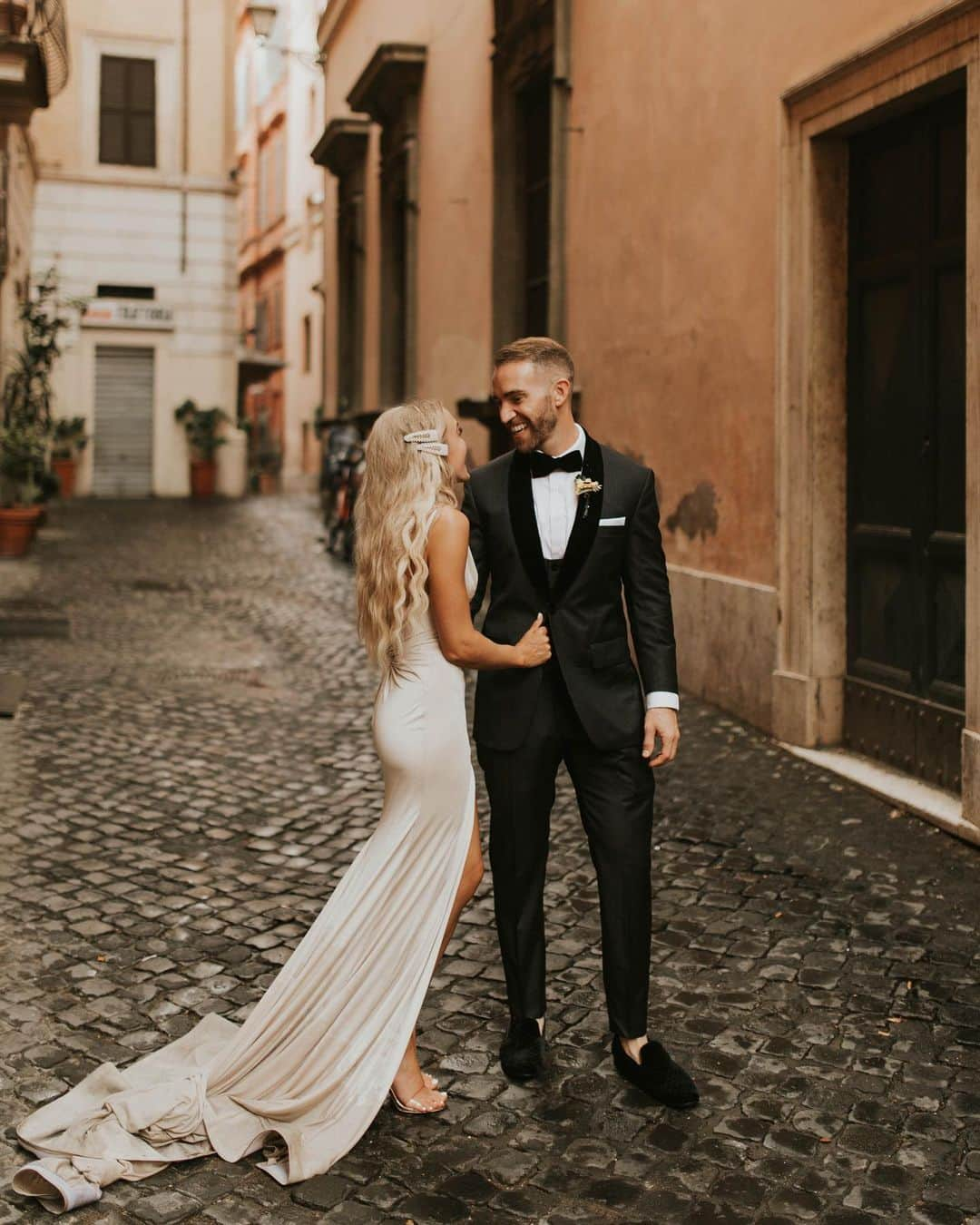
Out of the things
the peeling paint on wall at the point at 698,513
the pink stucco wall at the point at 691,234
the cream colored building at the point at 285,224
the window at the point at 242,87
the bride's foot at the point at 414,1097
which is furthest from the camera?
the window at the point at 242,87

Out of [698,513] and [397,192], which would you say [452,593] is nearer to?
[698,513]

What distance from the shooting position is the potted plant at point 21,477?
592 inches

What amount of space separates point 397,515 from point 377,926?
89 centimetres

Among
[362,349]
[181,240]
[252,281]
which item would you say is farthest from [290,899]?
[252,281]

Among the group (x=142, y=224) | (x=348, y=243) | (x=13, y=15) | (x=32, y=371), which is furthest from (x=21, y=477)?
(x=142, y=224)

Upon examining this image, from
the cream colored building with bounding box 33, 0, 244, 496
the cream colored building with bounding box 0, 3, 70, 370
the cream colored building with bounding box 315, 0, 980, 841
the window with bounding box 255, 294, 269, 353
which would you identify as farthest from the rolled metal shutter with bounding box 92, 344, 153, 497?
the cream colored building with bounding box 315, 0, 980, 841

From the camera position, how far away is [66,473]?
26172 millimetres

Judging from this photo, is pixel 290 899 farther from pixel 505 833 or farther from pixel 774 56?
pixel 774 56

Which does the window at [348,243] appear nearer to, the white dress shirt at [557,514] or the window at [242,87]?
the white dress shirt at [557,514]

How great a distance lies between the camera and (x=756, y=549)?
7859 mm

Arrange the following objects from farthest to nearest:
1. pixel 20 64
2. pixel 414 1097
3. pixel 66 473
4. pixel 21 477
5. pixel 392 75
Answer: pixel 66 473, pixel 392 75, pixel 21 477, pixel 20 64, pixel 414 1097

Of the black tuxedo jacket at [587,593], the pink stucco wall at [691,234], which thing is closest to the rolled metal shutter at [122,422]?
the pink stucco wall at [691,234]

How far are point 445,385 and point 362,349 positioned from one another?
517cm

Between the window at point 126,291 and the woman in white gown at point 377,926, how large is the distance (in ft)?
81.9
